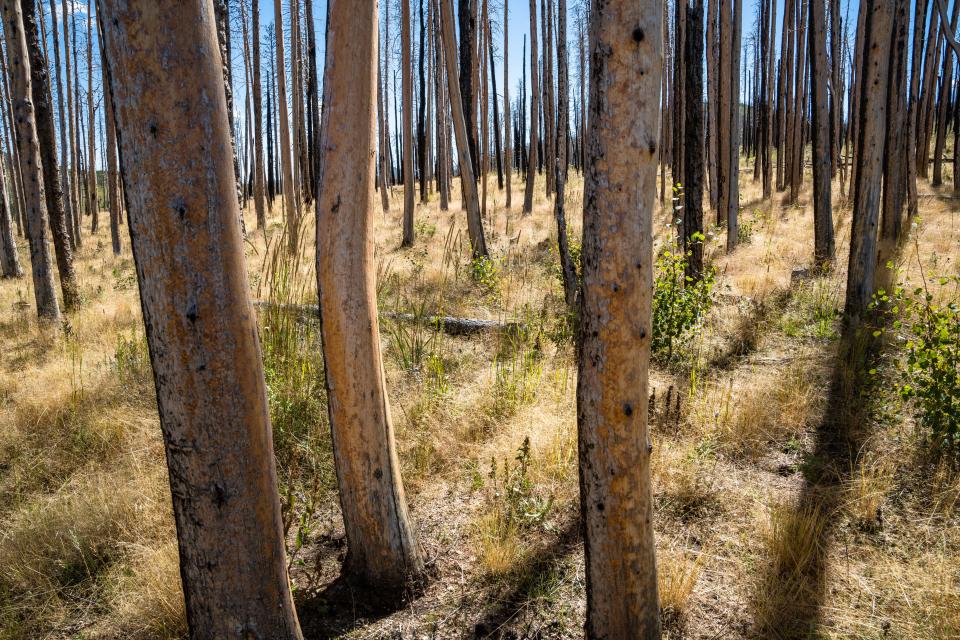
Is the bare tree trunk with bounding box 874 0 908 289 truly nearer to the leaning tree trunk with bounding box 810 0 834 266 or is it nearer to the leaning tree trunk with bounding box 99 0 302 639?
the leaning tree trunk with bounding box 810 0 834 266

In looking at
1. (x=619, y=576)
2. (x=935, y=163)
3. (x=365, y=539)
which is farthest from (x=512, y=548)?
(x=935, y=163)

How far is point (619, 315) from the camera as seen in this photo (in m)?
1.64

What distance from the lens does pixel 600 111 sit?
62.3 inches

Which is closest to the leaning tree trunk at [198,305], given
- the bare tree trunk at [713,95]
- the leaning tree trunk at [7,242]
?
the leaning tree trunk at [7,242]

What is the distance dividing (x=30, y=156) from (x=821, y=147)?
9316 millimetres

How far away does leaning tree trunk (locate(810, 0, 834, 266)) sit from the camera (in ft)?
22.6

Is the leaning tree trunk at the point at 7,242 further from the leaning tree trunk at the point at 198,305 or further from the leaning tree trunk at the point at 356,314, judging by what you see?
the leaning tree trunk at the point at 198,305

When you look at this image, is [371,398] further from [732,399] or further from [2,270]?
[2,270]

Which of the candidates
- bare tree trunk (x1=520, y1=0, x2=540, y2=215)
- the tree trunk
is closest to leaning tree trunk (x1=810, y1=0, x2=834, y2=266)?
the tree trunk

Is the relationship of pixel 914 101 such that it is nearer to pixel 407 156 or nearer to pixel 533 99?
pixel 533 99

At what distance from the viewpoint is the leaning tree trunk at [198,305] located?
1314mm

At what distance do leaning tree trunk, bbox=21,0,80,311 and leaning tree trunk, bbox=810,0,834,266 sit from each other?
30.6 feet

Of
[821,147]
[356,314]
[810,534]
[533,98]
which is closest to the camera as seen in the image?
[356,314]

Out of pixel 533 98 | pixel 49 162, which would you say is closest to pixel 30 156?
pixel 49 162
